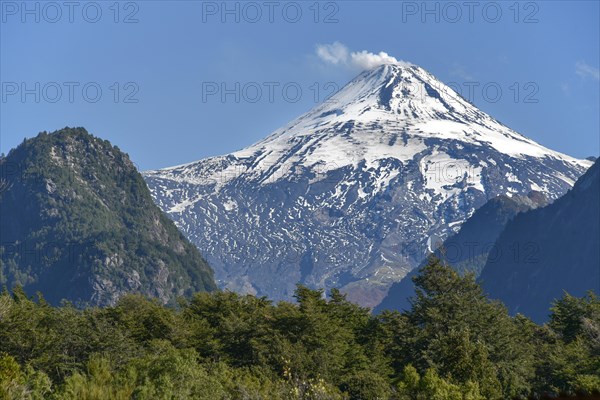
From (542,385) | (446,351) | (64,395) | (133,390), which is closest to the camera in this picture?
(64,395)

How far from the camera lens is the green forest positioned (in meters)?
80.9

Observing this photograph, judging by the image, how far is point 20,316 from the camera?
10350 cm

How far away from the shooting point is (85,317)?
114 metres

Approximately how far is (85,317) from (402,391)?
44.8m

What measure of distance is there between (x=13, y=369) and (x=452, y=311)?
52.2m

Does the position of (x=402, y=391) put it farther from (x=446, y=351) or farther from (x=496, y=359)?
(x=496, y=359)

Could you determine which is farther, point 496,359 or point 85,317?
point 85,317

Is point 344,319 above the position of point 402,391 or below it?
above

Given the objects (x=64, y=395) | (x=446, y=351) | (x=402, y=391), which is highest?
(x=446, y=351)

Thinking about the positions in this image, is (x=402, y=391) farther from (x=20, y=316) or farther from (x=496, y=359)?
(x=20, y=316)

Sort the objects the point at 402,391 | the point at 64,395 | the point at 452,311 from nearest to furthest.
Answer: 1. the point at 64,395
2. the point at 402,391
3. the point at 452,311

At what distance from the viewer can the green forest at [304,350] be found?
80.9 metres

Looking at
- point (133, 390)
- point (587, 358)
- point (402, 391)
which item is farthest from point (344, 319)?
point (133, 390)

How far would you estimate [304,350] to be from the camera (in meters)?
104
